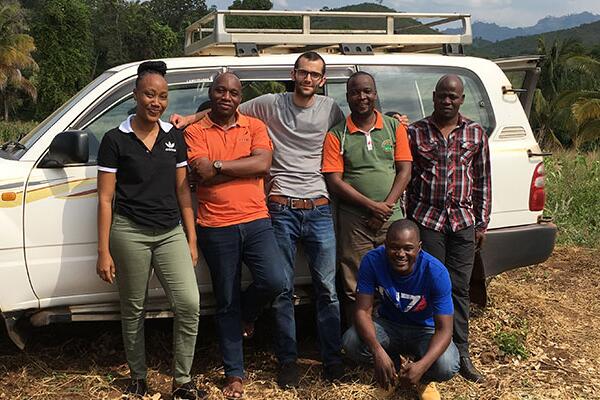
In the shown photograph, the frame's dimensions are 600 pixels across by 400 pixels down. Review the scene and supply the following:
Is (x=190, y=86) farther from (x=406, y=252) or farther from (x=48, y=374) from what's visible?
(x=48, y=374)

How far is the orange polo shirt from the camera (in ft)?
12.2

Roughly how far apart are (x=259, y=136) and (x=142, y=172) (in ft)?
2.31

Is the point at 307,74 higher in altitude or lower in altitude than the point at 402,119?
higher

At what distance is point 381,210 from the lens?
152 inches

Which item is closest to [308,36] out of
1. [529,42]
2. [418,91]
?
[418,91]

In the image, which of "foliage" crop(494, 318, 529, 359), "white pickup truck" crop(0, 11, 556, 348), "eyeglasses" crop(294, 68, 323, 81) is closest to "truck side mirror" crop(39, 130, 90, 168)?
"white pickup truck" crop(0, 11, 556, 348)

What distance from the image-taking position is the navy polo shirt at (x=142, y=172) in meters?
3.44

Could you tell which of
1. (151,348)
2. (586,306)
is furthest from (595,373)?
(151,348)

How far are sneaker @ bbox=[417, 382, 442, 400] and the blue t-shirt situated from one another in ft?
1.14

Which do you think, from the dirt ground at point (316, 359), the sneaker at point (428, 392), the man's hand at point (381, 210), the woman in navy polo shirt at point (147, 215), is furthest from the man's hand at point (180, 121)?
the sneaker at point (428, 392)

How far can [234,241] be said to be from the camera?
373 cm

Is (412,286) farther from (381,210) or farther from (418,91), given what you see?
(418,91)

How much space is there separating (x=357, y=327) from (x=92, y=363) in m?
1.85

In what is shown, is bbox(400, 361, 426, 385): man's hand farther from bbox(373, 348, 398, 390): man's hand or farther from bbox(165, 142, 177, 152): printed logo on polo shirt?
bbox(165, 142, 177, 152): printed logo on polo shirt
